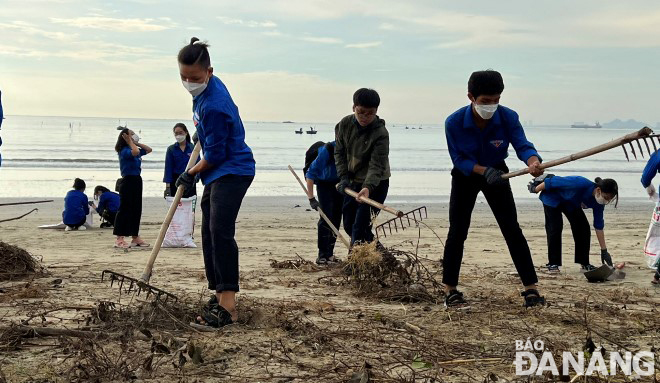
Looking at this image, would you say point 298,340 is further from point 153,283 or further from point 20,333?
point 153,283

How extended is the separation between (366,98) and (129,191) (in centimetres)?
413

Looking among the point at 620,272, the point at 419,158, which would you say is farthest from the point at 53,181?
the point at 419,158

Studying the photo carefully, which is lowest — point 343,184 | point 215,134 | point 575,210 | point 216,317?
point 216,317

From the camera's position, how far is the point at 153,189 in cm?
1967

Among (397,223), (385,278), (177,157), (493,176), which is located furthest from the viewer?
(397,223)

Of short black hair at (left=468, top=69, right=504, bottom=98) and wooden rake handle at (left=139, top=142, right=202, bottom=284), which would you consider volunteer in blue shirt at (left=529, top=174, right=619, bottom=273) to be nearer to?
short black hair at (left=468, top=69, right=504, bottom=98)

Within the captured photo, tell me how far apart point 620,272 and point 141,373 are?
16.6 ft

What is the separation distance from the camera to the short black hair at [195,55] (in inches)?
180

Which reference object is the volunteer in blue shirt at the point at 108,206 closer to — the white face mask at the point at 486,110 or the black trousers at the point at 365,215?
the black trousers at the point at 365,215

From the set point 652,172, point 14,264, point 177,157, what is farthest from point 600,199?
point 14,264

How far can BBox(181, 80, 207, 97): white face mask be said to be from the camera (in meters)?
4.61

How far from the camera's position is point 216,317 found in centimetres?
460

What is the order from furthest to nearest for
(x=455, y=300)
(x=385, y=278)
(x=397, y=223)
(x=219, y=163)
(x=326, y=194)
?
1. (x=397, y=223)
2. (x=326, y=194)
3. (x=385, y=278)
4. (x=455, y=300)
5. (x=219, y=163)

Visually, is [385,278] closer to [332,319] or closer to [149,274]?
[332,319]
